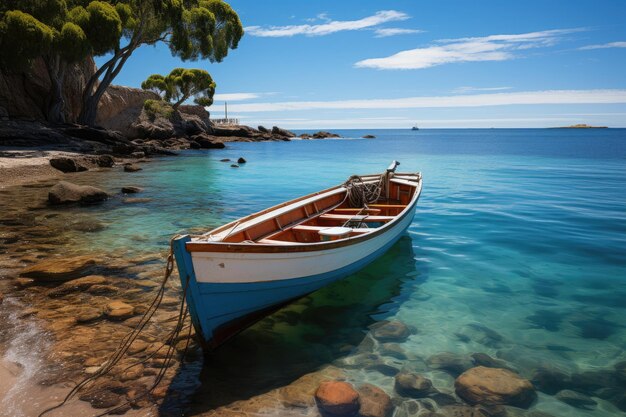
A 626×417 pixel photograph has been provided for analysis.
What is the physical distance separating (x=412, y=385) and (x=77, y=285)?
6.39 meters

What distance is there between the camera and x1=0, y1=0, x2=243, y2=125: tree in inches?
1102

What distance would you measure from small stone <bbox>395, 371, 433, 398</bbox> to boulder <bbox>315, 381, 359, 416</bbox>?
0.66m

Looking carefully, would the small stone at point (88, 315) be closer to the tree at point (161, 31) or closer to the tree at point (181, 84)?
the tree at point (161, 31)

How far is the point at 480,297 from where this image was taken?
834 centimetres

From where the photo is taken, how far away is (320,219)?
411 inches

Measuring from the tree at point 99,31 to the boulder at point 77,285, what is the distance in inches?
1076

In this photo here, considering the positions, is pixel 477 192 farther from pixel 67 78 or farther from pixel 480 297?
pixel 67 78

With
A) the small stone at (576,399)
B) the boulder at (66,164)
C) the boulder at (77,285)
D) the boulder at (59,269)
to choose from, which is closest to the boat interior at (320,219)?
the boulder at (77,285)

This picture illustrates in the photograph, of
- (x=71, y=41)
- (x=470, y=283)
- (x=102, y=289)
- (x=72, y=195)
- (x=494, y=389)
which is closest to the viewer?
(x=494, y=389)

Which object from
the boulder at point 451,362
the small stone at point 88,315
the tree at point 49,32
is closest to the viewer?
the boulder at point 451,362

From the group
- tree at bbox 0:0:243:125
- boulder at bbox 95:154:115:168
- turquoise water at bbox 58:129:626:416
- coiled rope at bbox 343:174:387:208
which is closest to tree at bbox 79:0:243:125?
tree at bbox 0:0:243:125

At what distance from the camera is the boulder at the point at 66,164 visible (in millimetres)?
25016

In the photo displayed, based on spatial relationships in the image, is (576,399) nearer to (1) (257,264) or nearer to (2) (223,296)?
(1) (257,264)

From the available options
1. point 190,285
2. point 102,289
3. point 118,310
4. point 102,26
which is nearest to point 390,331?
point 190,285
